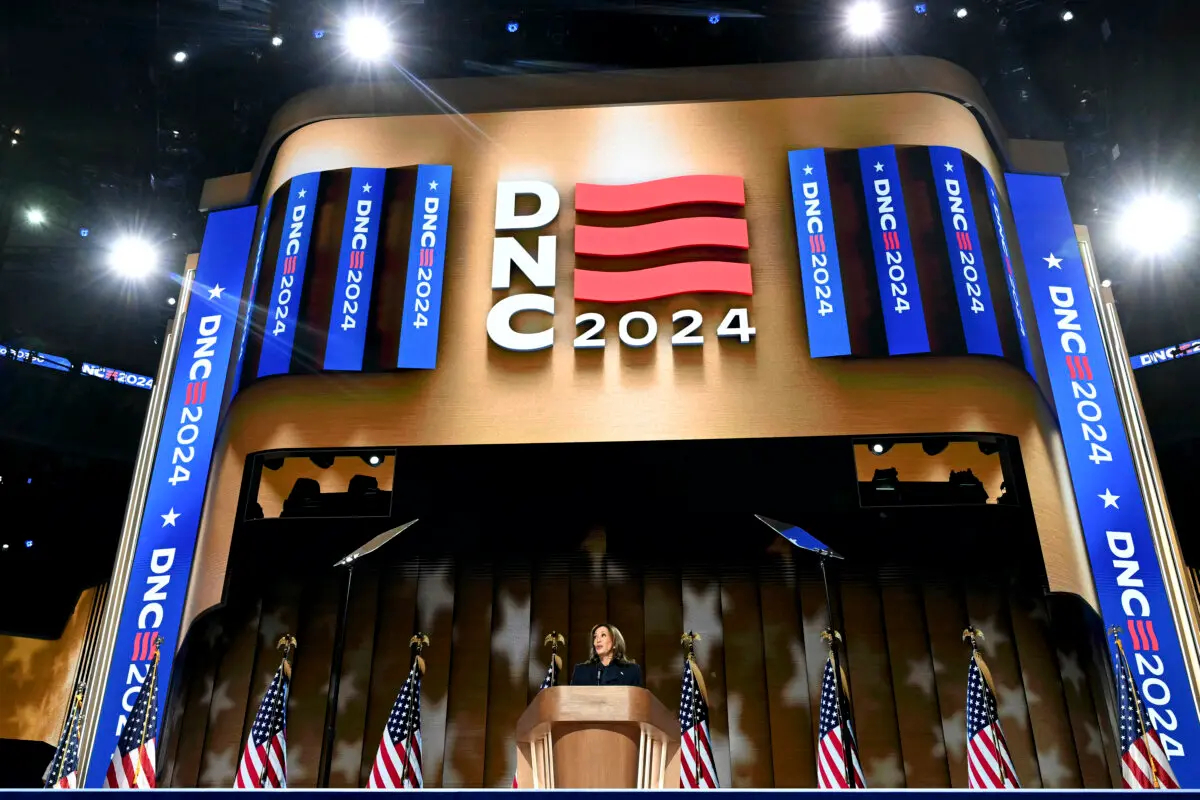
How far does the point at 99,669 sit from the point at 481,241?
574cm

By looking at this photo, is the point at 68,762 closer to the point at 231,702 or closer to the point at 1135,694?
the point at 231,702

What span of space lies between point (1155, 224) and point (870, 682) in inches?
278

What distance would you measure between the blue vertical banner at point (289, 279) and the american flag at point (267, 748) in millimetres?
3257

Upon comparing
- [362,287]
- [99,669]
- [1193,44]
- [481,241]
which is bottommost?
[99,669]

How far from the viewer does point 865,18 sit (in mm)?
10781

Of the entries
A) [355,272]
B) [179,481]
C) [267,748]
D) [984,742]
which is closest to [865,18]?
[355,272]

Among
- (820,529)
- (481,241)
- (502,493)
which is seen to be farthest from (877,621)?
(481,241)

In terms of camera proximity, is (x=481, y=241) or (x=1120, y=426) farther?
(x=481, y=241)

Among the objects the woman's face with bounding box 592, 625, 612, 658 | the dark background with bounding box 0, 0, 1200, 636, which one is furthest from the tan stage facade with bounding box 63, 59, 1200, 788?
the woman's face with bounding box 592, 625, 612, 658

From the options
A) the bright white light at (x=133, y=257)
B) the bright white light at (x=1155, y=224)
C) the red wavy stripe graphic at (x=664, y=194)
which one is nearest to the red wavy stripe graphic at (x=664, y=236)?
the red wavy stripe graphic at (x=664, y=194)

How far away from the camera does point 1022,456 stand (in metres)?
8.83

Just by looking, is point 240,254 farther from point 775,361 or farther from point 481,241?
point 775,361

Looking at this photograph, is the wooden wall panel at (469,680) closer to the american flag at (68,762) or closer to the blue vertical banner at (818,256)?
the american flag at (68,762)

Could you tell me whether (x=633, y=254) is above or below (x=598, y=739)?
above
